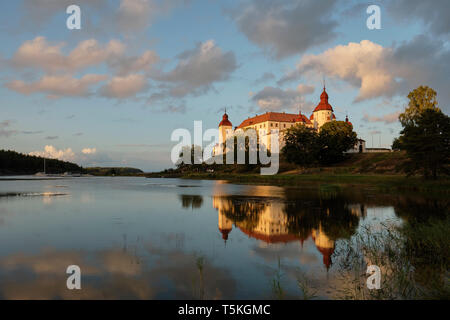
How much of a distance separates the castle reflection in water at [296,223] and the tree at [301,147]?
54174mm

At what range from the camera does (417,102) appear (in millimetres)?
63875

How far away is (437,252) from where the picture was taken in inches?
456

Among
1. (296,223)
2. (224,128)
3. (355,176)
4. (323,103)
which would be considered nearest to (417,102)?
(355,176)

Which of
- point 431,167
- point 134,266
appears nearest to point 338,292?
point 134,266

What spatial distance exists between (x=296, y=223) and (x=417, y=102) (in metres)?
58.9

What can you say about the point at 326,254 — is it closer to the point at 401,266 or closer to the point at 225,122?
the point at 401,266

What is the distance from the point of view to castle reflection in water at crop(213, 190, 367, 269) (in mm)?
15555

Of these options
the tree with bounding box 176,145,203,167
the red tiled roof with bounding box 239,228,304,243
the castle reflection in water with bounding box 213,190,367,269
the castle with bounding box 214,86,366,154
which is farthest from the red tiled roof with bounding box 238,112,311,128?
the red tiled roof with bounding box 239,228,304,243

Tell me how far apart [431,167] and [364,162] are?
152 ft

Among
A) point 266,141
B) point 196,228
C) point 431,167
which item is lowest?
point 196,228

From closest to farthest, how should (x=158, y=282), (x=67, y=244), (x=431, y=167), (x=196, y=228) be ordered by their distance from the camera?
1. (x=158, y=282)
2. (x=67, y=244)
3. (x=196, y=228)
4. (x=431, y=167)

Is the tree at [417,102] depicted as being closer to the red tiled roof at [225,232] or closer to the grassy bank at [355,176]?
the grassy bank at [355,176]
